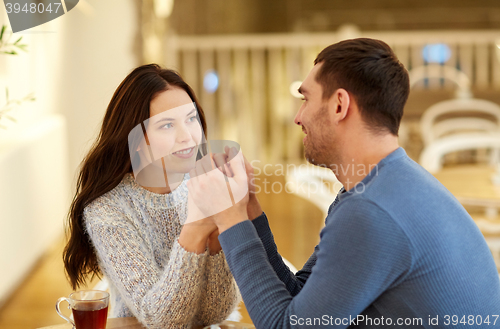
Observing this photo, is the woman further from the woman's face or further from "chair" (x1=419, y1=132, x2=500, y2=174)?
"chair" (x1=419, y1=132, x2=500, y2=174)

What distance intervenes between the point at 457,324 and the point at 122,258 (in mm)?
618

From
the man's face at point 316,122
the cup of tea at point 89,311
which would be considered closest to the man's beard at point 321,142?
the man's face at point 316,122

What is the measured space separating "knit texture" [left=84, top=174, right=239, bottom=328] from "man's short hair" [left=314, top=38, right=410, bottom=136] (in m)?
0.40

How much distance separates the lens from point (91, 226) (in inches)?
41.5

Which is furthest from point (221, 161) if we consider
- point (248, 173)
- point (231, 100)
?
point (231, 100)

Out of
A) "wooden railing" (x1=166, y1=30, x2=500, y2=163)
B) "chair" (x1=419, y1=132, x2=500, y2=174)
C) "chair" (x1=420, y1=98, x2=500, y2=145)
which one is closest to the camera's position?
"chair" (x1=419, y1=132, x2=500, y2=174)

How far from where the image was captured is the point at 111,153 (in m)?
1.15

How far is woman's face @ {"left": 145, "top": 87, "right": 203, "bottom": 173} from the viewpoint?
111 centimetres

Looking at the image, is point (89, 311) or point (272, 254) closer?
point (89, 311)

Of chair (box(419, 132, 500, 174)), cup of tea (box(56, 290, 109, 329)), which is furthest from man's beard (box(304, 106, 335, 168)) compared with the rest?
chair (box(419, 132, 500, 174))

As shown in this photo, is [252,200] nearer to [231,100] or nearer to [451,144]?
[451,144]

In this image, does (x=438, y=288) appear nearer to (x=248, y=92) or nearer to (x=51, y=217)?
(x=51, y=217)

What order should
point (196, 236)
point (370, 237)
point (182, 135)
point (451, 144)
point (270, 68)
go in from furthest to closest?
point (270, 68)
point (451, 144)
point (182, 135)
point (196, 236)
point (370, 237)

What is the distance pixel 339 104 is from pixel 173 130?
395 millimetres
